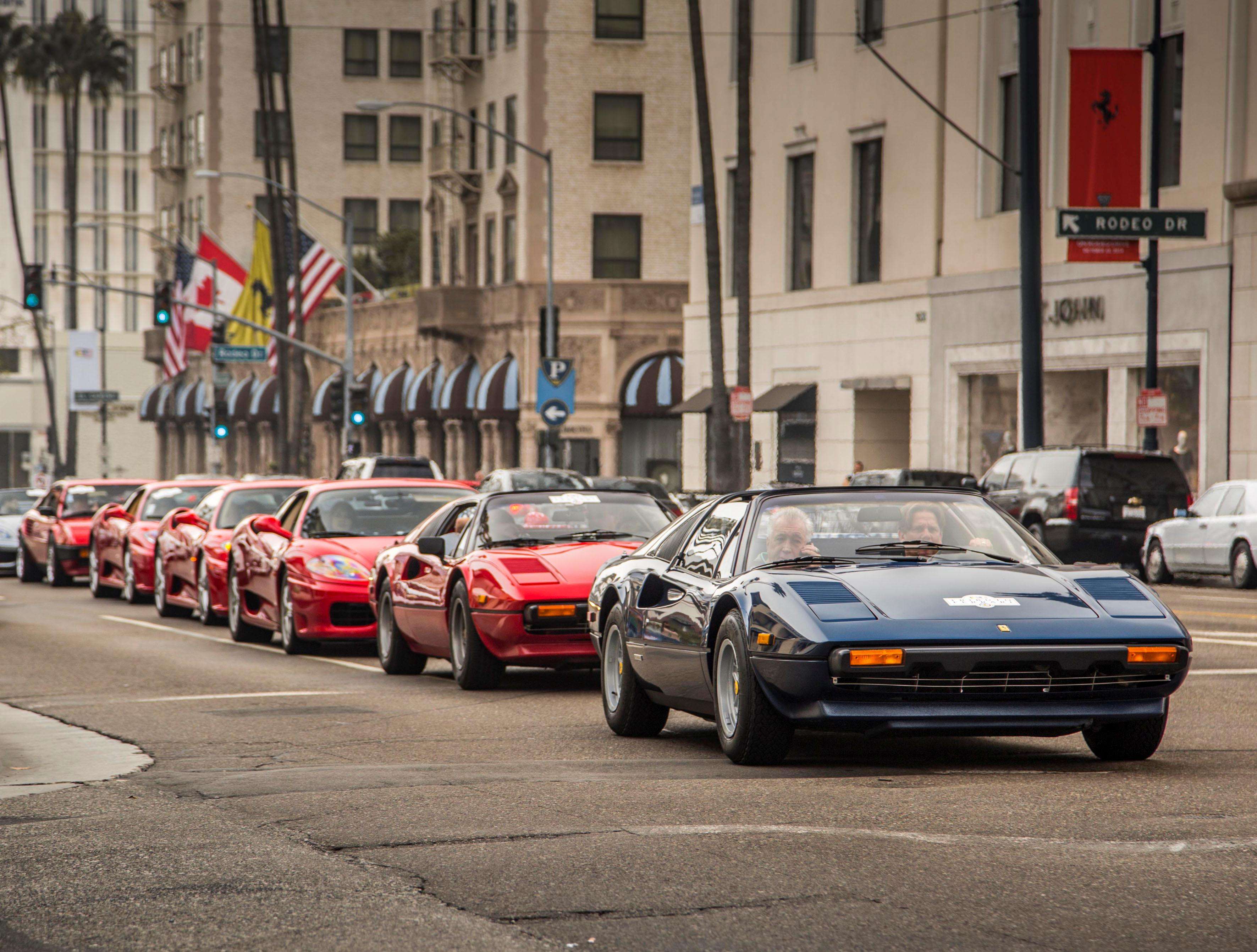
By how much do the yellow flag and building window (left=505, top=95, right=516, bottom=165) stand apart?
30.4ft

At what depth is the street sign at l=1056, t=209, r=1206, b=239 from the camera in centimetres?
3172

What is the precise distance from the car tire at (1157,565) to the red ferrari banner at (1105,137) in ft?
18.7

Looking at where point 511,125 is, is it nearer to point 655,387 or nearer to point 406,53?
point 655,387

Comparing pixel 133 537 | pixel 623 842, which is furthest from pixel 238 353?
pixel 623 842

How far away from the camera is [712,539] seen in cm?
1054

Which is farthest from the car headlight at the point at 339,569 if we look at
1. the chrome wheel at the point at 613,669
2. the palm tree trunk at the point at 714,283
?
the palm tree trunk at the point at 714,283

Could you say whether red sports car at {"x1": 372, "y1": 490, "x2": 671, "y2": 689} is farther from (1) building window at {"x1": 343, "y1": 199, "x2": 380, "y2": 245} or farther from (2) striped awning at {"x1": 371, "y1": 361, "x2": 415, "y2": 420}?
(1) building window at {"x1": 343, "y1": 199, "x2": 380, "y2": 245}

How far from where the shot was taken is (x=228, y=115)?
279ft

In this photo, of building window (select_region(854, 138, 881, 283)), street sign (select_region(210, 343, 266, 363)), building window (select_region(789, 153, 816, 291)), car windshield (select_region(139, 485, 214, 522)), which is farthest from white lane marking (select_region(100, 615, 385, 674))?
street sign (select_region(210, 343, 266, 363))

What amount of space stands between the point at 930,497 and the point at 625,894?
4.46 m

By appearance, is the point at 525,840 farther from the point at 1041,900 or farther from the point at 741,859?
the point at 1041,900

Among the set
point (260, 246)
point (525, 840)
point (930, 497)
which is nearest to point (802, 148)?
point (260, 246)

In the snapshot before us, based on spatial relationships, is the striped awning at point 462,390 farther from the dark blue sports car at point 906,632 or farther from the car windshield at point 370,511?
the dark blue sports car at point 906,632

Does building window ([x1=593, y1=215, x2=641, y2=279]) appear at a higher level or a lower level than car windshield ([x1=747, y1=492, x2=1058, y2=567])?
higher
